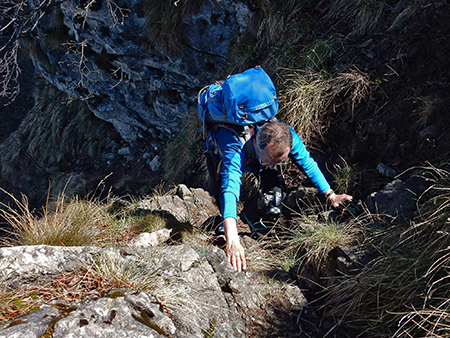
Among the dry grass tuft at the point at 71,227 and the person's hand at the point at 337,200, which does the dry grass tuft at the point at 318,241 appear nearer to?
the person's hand at the point at 337,200

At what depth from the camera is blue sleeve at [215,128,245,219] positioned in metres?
3.37

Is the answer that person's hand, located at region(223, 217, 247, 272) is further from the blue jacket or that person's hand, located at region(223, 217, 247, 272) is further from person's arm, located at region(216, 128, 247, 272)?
the blue jacket

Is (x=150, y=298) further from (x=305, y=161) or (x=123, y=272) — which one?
(x=305, y=161)

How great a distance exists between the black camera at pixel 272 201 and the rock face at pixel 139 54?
447 centimetres

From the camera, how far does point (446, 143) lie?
13.0 ft

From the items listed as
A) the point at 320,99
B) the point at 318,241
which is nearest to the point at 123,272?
the point at 318,241

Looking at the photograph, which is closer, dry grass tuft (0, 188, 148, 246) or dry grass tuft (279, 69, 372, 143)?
dry grass tuft (0, 188, 148, 246)

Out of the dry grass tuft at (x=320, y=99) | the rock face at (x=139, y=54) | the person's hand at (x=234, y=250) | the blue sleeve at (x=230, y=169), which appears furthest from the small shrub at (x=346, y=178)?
the rock face at (x=139, y=54)

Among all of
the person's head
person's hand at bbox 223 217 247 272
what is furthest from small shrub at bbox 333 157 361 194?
person's hand at bbox 223 217 247 272

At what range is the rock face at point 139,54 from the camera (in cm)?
788

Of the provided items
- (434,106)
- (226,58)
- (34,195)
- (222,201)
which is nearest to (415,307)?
(222,201)

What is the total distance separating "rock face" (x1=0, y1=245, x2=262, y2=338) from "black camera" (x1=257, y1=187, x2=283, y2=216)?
42.5 inches

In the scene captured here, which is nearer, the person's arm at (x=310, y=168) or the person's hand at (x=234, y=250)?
the person's hand at (x=234, y=250)

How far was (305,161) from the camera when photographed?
13.2 ft
